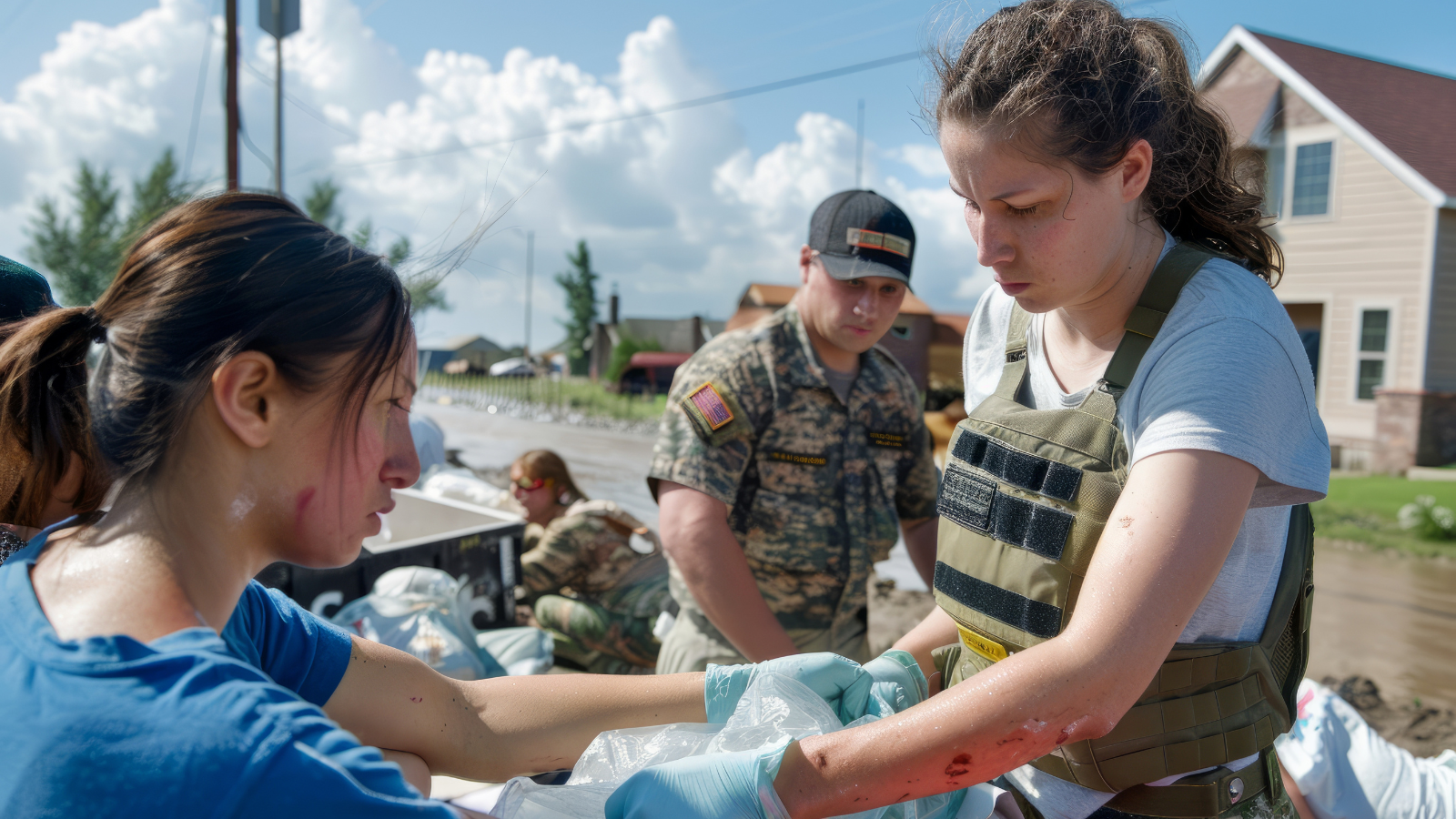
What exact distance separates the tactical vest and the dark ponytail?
125cm

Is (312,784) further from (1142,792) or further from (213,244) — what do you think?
(1142,792)

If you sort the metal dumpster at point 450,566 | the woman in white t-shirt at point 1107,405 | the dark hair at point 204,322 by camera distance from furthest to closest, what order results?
the metal dumpster at point 450,566
the woman in white t-shirt at point 1107,405
the dark hair at point 204,322

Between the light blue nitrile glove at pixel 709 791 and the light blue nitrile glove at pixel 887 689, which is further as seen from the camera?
the light blue nitrile glove at pixel 887 689

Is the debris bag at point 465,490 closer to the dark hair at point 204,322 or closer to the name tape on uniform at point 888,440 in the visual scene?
the name tape on uniform at point 888,440

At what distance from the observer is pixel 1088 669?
3.58ft

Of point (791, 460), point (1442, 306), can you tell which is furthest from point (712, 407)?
point (1442, 306)

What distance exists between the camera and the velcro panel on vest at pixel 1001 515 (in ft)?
4.24

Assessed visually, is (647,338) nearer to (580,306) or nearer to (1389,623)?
(580,306)

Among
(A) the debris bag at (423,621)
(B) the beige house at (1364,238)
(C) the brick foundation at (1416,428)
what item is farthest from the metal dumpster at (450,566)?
(C) the brick foundation at (1416,428)

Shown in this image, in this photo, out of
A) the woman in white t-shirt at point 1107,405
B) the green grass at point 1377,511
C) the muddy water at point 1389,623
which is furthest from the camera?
the green grass at point 1377,511

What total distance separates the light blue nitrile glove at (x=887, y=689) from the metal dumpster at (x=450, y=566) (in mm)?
2581

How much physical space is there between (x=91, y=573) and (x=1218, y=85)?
17.3m

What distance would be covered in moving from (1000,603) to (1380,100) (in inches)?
646

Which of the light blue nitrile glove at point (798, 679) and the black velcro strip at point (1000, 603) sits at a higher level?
the black velcro strip at point (1000, 603)
